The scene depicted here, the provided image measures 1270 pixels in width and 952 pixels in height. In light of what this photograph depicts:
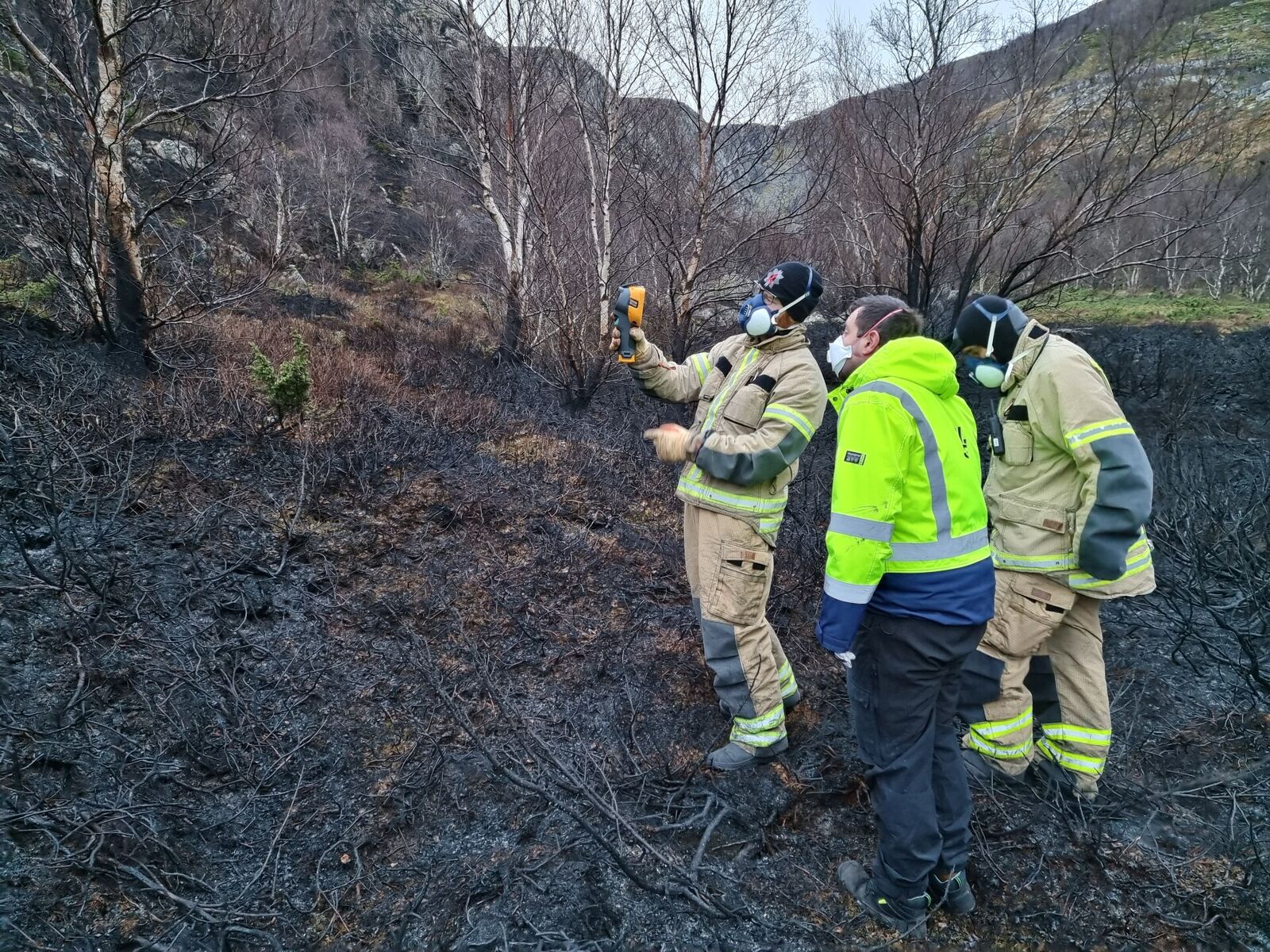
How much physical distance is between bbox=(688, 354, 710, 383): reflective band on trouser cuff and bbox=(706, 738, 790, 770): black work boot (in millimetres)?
1713

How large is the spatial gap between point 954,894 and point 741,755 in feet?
2.78

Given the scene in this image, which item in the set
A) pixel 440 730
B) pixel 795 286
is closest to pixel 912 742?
pixel 795 286

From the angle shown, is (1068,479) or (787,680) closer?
(1068,479)

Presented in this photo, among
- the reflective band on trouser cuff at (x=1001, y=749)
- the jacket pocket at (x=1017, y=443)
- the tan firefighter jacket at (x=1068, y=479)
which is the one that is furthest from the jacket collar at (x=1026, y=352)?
the reflective band on trouser cuff at (x=1001, y=749)

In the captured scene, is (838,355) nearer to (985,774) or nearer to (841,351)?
(841,351)

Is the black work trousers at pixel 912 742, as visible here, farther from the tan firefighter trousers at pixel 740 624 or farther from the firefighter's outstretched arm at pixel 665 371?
the firefighter's outstretched arm at pixel 665 371

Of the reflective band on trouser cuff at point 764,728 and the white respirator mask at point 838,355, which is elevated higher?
the white respirator mask at point 838,355

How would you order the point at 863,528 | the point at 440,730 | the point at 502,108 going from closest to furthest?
the point at 863,528, the point at 440,730, the point at 502,108

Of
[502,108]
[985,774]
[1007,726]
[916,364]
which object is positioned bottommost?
[985,774]

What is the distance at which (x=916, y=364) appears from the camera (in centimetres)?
170

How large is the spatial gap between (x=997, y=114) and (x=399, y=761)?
9745 millimetres

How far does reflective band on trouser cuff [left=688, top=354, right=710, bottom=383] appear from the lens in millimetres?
2902

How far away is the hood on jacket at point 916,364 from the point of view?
1704 mm

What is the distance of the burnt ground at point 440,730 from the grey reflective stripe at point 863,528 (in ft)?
3.85
